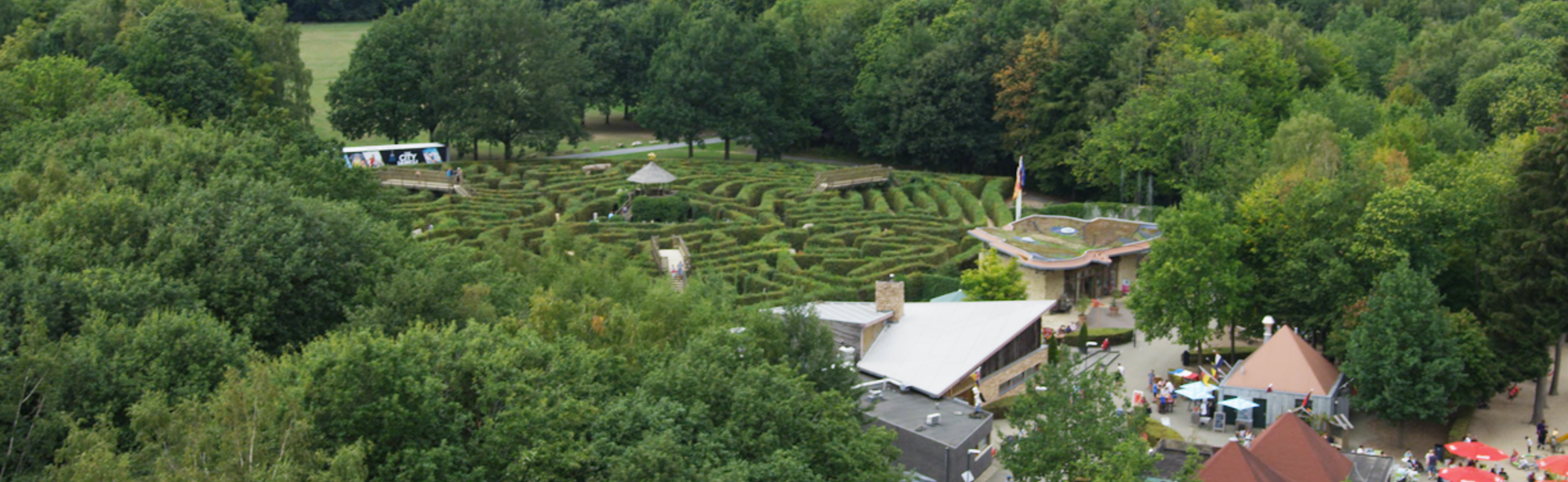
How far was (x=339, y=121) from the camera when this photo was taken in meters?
83.8

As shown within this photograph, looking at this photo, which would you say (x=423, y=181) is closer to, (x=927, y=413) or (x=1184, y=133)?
(x=1184, y=133)

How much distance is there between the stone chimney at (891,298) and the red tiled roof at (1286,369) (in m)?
10.6

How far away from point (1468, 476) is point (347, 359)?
1117 inches

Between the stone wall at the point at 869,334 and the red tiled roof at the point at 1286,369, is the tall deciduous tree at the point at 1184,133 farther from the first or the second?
the stone wall at the point at 869,334

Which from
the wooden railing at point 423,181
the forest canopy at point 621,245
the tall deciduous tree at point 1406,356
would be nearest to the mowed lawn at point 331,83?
the forest canopy at point 621,245

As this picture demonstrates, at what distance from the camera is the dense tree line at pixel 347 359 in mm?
23531

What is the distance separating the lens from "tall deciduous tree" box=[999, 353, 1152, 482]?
3141 cm

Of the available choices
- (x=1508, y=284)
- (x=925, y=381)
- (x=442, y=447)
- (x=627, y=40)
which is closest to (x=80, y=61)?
(x=627, y=40)

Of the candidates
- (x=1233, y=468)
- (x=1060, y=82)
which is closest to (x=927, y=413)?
(x=1233, y=468)

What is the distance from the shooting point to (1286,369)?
43.0 m

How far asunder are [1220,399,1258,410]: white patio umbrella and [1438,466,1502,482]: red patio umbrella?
6.65m

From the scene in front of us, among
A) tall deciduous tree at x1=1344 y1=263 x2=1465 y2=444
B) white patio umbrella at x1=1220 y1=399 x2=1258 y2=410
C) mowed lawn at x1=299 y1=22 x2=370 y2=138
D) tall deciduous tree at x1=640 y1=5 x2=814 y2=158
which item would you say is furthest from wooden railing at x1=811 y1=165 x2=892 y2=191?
mowed lawn at x1=299 y1=22 x2=370 y2=138

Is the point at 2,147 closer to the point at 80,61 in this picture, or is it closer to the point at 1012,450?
the point at 80,61

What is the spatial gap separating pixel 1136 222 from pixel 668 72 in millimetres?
36264
